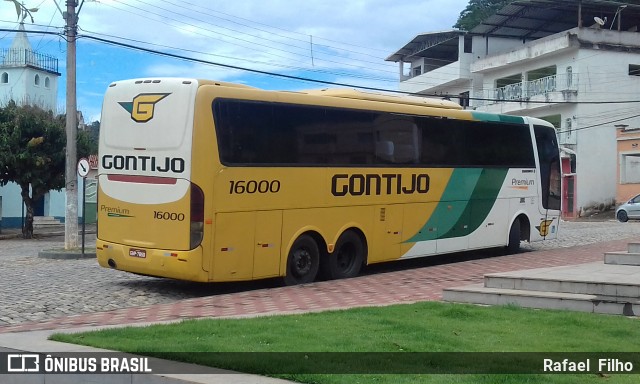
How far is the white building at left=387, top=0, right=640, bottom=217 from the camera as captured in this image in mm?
44531

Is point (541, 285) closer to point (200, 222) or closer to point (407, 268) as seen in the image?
point (200, 222)

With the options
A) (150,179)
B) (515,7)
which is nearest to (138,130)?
(150,179)

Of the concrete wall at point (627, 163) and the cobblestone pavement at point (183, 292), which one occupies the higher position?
the concrete wall at point (627, 163)

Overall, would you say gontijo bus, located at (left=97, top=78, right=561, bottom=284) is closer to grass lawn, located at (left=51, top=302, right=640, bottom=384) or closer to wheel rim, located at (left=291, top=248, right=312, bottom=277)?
wheel rim, located at (left=291, top=248, right=312, bottom=277)

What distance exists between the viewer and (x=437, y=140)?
1730 cm

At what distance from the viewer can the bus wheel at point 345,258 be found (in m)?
15.0

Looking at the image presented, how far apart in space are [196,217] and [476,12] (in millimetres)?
62736

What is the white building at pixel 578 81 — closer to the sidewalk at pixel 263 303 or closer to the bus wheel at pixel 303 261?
the sidewalk at pixel 263 303

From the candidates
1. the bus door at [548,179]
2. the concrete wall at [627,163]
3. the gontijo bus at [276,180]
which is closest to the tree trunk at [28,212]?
the gontijo bus at [276,180]

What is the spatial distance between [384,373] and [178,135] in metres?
7.07

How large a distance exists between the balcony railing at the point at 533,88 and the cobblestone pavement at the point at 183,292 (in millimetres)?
26871

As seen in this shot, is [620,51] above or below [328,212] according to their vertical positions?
above

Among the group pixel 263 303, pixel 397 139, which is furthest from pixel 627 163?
pixel 263 303

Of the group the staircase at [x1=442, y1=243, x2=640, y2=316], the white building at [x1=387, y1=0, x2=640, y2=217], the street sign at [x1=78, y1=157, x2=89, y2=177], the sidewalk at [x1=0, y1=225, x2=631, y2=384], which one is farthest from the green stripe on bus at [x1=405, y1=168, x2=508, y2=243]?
the white building at [x1=387, y1=0, x2=640, y2=217]
